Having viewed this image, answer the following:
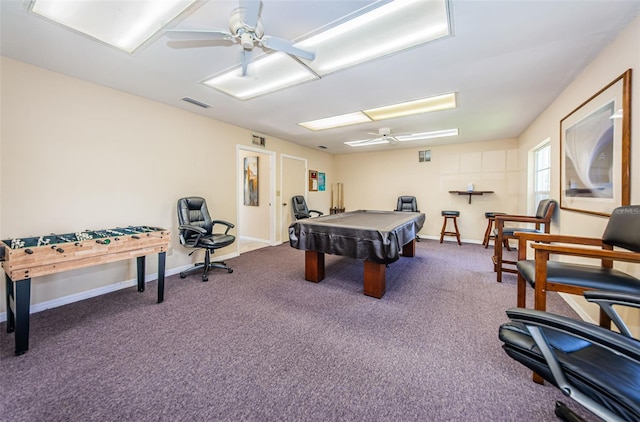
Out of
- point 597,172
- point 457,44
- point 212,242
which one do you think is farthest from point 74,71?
point 597,172

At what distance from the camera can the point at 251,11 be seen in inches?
59.8

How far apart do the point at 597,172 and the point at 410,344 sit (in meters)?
2.22

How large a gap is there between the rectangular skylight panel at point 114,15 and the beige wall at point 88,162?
1097mm

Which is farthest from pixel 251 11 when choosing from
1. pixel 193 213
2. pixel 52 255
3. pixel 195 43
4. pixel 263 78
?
pixel 193 213

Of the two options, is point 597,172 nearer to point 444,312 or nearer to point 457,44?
point 457,44

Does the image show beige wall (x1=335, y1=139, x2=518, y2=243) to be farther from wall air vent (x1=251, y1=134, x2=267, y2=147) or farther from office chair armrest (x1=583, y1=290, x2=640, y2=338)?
office chair armrest (x1=583, y1=290, x2=640, y2=338)

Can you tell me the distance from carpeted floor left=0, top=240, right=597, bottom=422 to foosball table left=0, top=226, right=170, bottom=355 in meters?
0.28

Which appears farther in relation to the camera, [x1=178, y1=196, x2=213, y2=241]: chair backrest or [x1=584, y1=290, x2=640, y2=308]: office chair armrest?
[x1=178, y1=196, x2=213, y2=241]: chair backrest

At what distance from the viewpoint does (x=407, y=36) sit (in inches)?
77.4

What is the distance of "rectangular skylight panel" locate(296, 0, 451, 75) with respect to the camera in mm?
1720

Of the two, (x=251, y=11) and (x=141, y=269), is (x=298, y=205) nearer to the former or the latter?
(x=141, y=269)

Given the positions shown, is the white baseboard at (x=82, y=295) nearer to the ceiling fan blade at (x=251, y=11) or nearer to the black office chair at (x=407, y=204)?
the ceiling fan blade at (x=251, y=11)

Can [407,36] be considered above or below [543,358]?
above

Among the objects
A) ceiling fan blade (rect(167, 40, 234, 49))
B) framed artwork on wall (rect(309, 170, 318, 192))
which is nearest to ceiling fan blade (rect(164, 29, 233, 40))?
ceiling fan blade (rect(167, 40, 234, 49))
